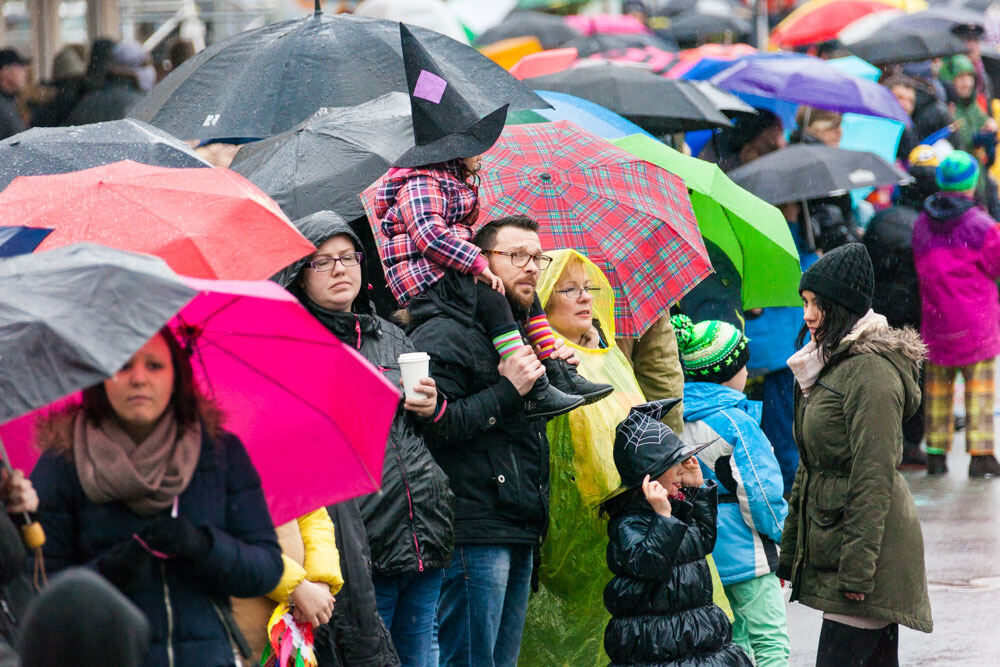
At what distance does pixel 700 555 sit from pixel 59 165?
2.69 m

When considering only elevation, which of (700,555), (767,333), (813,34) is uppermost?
(700,555)

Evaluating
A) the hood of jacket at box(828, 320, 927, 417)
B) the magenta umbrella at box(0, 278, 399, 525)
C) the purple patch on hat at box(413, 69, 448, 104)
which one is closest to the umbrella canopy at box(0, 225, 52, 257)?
the magenta umbrella at box(0, 278, 399, 525)

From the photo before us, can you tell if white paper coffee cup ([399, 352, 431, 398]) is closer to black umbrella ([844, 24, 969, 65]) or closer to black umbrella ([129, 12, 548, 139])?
black umbrella ([129, 12, 548, 139])

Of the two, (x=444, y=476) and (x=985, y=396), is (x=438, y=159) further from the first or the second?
(x=985, y=396)

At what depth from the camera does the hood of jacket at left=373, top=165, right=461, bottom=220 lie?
5602 mm

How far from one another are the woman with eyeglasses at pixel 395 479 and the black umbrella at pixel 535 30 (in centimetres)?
1317

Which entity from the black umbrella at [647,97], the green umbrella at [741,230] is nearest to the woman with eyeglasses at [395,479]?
the green umbrella at [741,230]

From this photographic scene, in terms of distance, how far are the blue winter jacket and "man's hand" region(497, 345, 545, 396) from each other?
1218 mm

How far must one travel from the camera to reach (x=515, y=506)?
5.52 meters

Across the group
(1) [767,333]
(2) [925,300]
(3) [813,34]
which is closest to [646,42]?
(3) [813,34]

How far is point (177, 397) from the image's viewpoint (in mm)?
3578

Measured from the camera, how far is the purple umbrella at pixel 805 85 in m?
11.9

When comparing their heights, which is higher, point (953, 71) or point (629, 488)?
point (629, 488)

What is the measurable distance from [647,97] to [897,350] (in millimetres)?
4129
